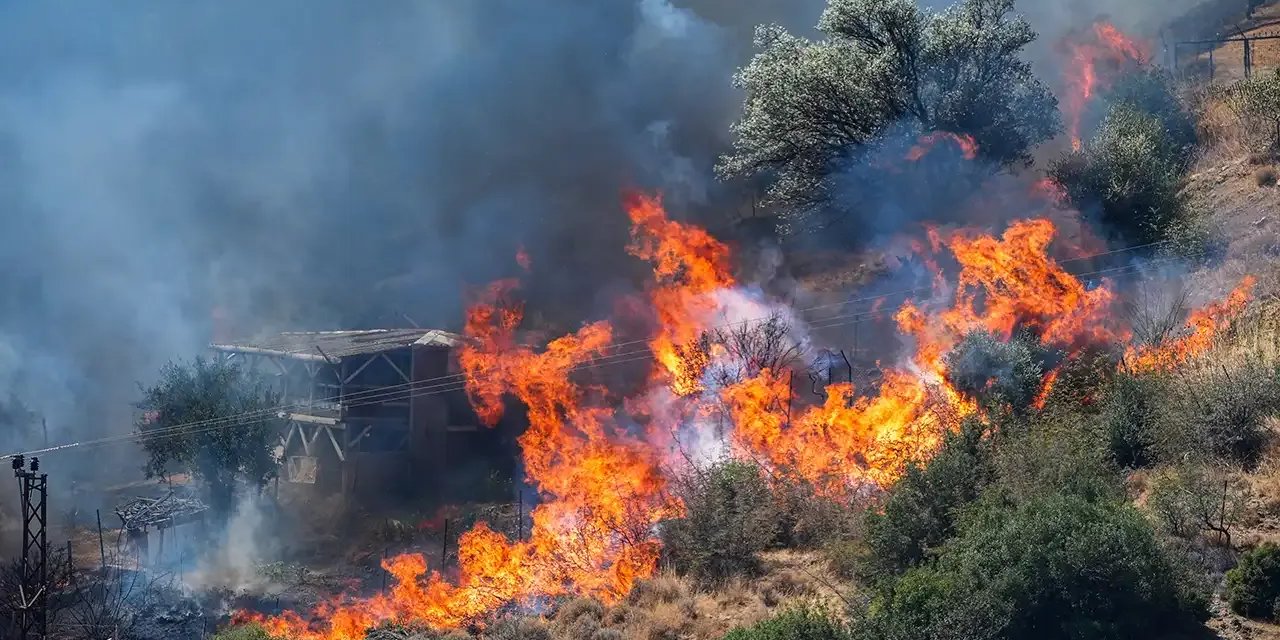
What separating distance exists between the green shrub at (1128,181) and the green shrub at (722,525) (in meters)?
11.5

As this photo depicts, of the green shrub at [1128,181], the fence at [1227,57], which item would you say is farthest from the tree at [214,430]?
the fence at [1227,57]

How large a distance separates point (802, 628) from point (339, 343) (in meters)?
22.8

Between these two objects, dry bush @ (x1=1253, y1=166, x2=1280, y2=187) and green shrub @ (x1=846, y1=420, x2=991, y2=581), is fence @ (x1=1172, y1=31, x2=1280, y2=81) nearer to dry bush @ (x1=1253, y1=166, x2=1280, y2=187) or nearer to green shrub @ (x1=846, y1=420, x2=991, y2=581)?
dry bush @ (x1=1253, y1=166, x2=1280, y2=187)

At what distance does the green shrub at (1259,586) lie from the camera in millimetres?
14812

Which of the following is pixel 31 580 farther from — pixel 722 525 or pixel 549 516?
pixel 722 525

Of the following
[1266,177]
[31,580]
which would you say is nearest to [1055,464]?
[1266,177]

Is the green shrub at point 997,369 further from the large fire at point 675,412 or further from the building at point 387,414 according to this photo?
the building at point 387,414

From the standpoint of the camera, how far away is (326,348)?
115 feet

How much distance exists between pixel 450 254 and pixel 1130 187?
20570 mm

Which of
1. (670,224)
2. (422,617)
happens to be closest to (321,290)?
(670,224)

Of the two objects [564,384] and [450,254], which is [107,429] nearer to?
[450,254]

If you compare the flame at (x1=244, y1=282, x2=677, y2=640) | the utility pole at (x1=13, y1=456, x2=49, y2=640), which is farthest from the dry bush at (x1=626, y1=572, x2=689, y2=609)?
the utility pole at (x1=13, y1=456, x2=49, y2=640)

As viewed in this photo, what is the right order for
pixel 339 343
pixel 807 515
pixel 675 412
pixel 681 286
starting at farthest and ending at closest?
pixel 339 343
pixel 681 286
pixel 675 412
pixel 807 515

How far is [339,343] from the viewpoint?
35625 millimetres
